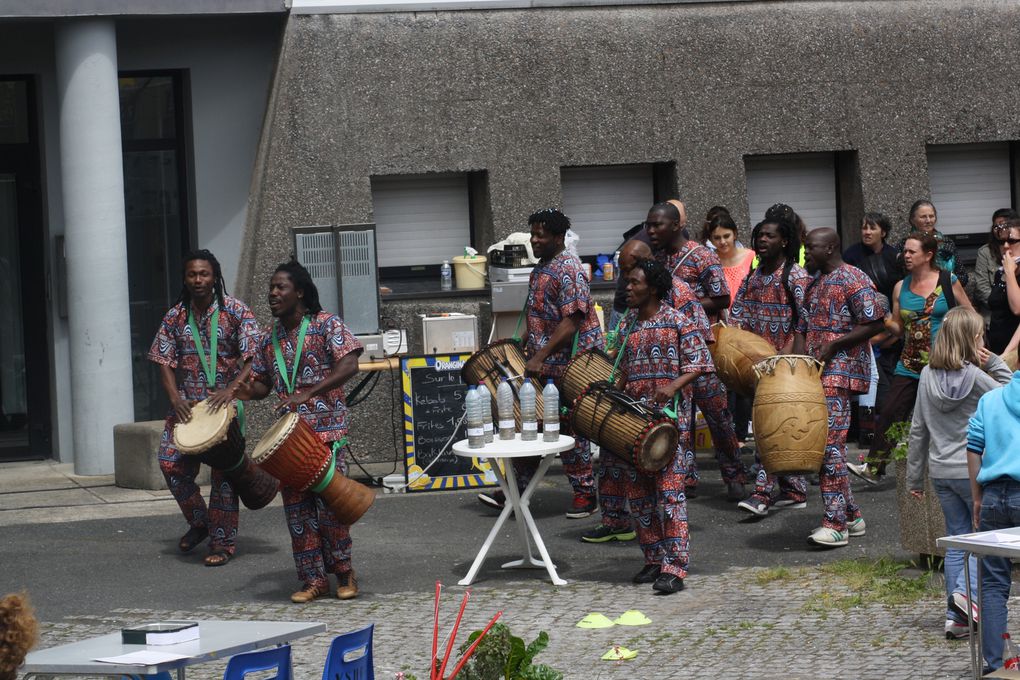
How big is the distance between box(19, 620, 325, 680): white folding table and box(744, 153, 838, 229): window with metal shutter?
944 centimetres

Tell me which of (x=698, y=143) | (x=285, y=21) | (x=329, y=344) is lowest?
(x=329, y=344)

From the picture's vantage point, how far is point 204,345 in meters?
9.80

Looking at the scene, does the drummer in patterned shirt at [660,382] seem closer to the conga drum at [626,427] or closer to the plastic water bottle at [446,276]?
the conga drum at [626,427]

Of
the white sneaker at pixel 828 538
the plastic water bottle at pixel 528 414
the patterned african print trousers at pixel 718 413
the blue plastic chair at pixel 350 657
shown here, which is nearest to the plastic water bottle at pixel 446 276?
the patterned african print trousers at pixel 718 413

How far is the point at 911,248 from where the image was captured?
1041cm

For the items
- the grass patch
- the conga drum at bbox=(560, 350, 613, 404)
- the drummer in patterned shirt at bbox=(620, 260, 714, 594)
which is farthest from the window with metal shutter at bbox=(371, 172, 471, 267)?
the grass patch

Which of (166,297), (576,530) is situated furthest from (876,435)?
(166,297)

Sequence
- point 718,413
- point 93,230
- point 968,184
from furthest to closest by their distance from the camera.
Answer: point 968,184, point 93,230, point 718,413

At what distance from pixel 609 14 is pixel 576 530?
519 centimetres

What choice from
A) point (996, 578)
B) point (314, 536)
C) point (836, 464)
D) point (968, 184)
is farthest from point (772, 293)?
point (968, 184)

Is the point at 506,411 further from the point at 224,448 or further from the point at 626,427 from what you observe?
the point at 224,448

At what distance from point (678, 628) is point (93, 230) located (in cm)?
658

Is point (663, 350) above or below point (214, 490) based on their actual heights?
above

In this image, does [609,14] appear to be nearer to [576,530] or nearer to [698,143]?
[698,143]
